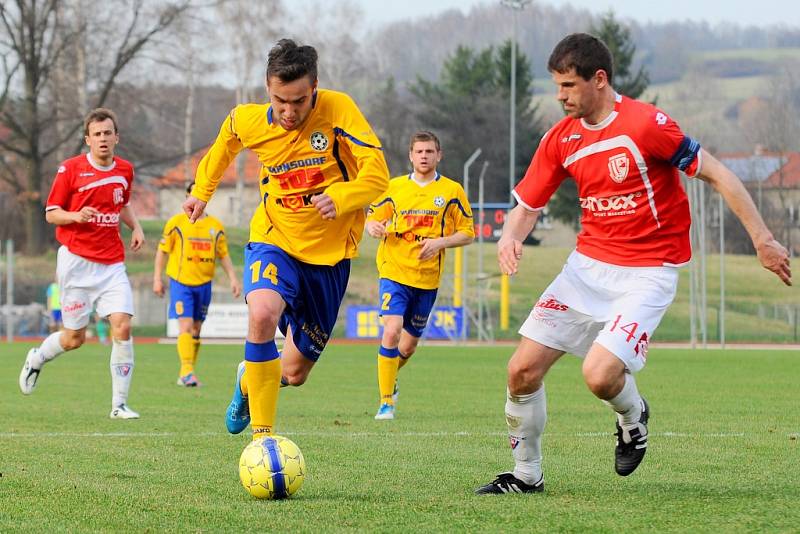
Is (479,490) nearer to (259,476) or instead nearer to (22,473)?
(259,476)

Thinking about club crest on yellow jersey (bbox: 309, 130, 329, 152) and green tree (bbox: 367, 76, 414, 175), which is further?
green tree (bbox: 367, 76, 414, 175)

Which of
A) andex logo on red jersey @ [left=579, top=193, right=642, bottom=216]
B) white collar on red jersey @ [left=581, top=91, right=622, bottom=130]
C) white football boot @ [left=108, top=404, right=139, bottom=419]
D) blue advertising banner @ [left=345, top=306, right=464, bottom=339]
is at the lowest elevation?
blue advertising banner @ [left=345, top=306, right=464, bottom=339]

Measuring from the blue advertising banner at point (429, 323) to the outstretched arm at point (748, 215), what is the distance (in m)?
23.9

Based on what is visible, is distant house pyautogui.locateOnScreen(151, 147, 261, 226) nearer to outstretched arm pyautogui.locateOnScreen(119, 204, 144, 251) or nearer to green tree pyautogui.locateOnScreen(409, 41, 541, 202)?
green tree pyautogui.locateOnScreen(409, 41, 541, 202)

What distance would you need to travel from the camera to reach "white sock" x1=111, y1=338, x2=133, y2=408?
10359mm

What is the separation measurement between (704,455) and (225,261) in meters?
9.22

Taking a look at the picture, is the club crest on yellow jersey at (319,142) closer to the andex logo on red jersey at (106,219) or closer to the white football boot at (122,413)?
the andex logo on red jersey at (106,219)

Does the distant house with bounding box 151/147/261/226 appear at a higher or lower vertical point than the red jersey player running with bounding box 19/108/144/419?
higher

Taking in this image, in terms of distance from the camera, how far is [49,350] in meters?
10.8

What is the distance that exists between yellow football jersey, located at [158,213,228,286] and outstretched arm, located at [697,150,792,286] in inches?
403

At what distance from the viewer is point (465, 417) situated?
10.4 m

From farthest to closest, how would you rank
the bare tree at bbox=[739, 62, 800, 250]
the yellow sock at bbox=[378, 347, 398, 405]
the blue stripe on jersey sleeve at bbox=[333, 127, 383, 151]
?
the bare tree at bbox=[739, 62, 800, 250], the yellow sock at bbox=[378, 347, 398, 405], the blue stripe on jersey sleeve at bbox=[333, 127, 383, 151]

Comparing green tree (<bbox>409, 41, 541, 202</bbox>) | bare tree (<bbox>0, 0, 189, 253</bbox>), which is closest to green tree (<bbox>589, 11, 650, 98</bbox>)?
green tree (<bbox>409, 41, 541, 202</bbox>)

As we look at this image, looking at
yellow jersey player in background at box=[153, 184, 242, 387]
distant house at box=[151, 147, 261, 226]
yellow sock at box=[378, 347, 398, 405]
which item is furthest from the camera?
distant house at box=[151, 147, 261, 226]
